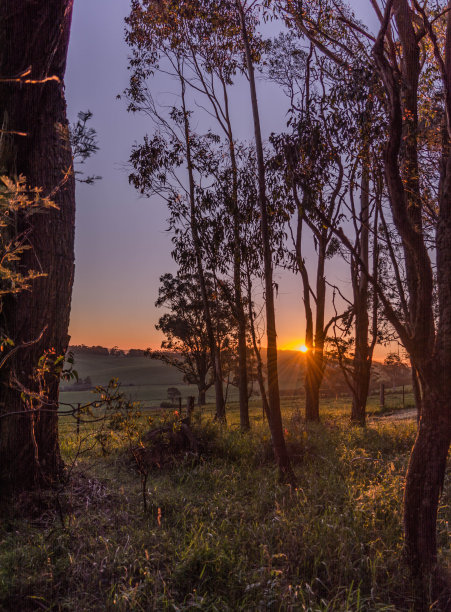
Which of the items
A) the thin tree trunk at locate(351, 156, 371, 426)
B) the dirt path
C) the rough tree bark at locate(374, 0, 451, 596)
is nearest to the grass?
the rough tree bark at locate(374, 0, 451, 596)

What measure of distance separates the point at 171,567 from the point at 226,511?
4.76 ft

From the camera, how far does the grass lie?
10.7ft

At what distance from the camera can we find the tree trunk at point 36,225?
5336 millimetres

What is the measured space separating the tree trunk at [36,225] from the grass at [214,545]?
786 mm

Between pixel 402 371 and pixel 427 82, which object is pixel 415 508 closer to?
pixel 427 82

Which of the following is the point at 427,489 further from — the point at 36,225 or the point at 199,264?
the point at 199,264

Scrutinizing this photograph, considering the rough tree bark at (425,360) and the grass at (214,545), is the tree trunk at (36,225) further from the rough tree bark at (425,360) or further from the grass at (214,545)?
the rough tree bark at (425,360)

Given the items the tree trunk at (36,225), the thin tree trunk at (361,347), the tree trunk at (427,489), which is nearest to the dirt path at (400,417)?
the thin tree trunk at (361,347)

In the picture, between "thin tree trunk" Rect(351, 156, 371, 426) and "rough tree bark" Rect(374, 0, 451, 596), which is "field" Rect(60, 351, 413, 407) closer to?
"thin tree trunk" Rect(351, 156, 371, 426)

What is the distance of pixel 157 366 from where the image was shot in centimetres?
7725

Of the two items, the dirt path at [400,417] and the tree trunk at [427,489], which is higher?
the tree trunk at [427,489]

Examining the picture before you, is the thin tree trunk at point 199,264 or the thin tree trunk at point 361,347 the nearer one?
the thin tree trunk at point 199,264

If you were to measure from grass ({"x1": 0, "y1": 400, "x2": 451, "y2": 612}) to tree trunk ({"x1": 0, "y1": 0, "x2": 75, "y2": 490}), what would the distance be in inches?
30.9

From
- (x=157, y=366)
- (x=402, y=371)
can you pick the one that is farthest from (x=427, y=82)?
(x=157, y=366)
